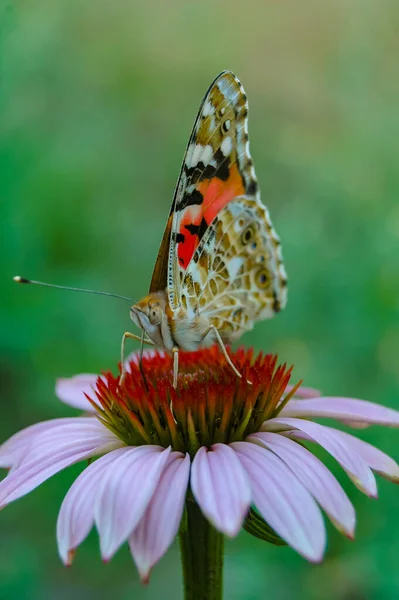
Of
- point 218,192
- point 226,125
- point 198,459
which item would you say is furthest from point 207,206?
point 198,459

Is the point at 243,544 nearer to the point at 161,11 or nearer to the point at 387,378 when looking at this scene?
the point at 387,378

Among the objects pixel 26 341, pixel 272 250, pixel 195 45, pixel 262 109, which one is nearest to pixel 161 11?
pixel 195 45

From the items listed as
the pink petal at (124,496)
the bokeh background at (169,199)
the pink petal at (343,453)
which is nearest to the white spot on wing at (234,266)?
the pink petal at (343,453)

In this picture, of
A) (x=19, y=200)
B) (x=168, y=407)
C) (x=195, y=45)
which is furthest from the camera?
(x=195, y=45)

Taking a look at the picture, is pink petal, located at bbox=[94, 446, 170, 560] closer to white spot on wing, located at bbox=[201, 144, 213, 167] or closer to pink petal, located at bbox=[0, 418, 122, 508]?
pink petal, located at bbox=[0, 418, 122, 508]

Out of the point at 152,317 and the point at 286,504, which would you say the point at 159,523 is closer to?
the point at 286,504

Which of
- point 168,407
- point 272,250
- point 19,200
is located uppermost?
point 19,200

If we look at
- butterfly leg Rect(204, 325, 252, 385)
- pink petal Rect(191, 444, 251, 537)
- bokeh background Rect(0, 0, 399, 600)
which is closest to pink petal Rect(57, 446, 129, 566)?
pink petal Rect(191, 444, 251, 537)
